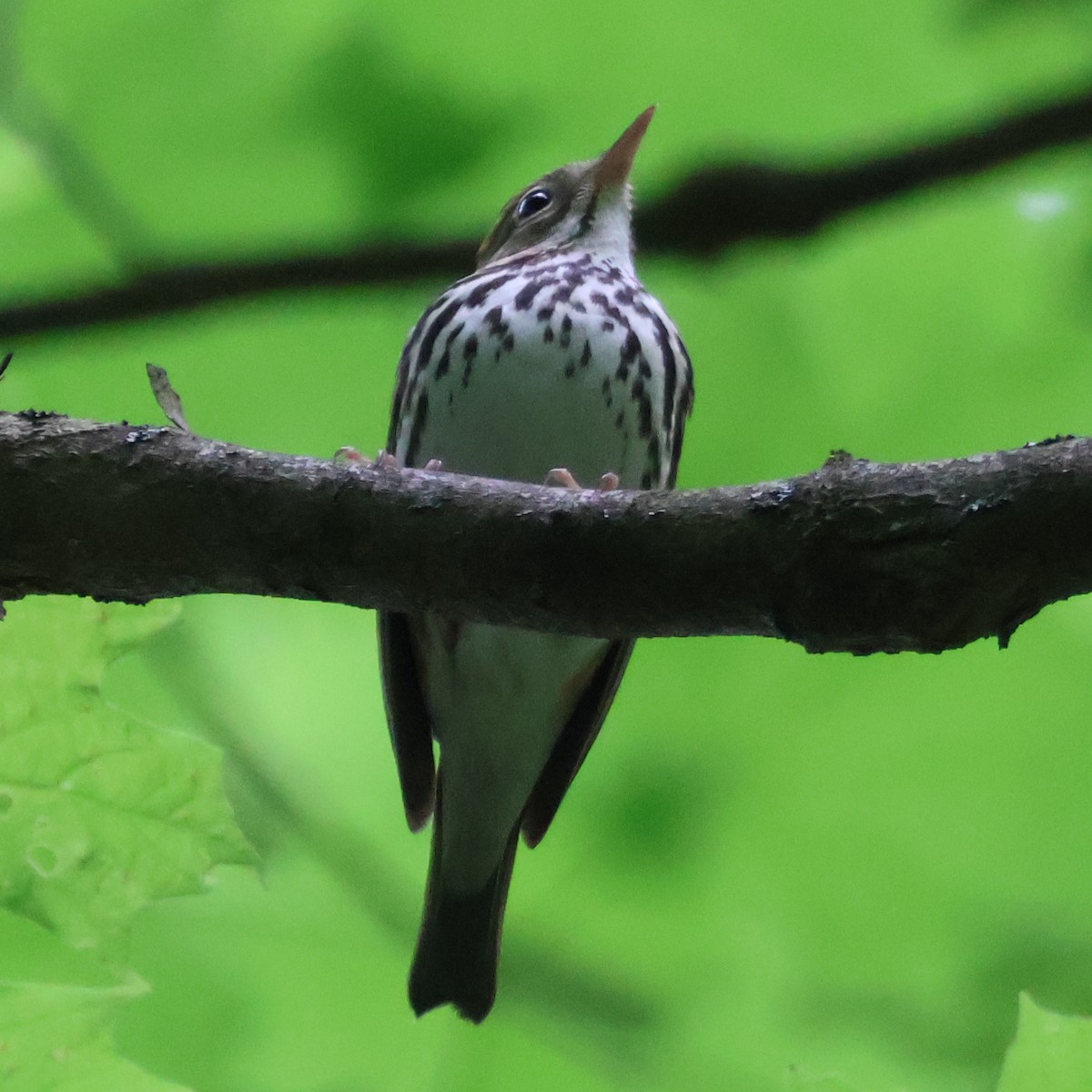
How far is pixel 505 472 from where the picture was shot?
3.54 meters

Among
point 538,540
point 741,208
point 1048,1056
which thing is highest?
point 741,208

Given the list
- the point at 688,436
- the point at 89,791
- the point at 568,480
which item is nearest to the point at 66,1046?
the point at 89,791

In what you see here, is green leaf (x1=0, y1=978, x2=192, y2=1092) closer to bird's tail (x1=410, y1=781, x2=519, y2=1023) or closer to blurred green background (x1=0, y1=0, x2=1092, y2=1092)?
blurred green background (x1=0, y1=0, x2=1092, y2=1092)

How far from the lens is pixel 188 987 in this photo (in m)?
3.54

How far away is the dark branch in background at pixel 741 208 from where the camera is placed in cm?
252

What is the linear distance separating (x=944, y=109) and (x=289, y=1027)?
8.35 feet

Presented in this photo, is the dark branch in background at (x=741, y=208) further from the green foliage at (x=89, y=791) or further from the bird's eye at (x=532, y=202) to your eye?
the bird's eye at (x=532, y=202)

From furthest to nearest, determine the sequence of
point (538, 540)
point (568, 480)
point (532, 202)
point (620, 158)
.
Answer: point (532, 202)
point (620, 158)
point (568, 480)
point (538, 540)

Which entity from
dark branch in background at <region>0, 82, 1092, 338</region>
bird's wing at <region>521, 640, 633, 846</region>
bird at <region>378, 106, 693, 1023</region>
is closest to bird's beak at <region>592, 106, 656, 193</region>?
bird at <region>378, 106, 693, 1023</region>

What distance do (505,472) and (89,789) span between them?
132 cm

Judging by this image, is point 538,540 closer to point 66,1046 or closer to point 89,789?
point 89,789

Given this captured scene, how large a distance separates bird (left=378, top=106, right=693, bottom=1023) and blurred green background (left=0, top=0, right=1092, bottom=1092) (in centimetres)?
14

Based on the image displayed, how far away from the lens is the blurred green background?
10.0 ft

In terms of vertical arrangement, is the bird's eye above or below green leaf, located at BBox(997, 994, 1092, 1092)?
above
